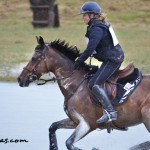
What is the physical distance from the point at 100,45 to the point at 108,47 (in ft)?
0.35

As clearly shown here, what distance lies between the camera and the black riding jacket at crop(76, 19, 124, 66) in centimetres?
864

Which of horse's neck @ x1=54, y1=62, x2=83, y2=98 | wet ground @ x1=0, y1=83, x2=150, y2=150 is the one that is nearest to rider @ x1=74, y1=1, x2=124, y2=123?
horse's neck @ x1=54, y1=62, x2=83, y2=98

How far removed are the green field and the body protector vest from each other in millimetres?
8346

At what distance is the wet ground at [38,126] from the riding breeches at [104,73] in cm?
142

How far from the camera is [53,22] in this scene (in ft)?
110

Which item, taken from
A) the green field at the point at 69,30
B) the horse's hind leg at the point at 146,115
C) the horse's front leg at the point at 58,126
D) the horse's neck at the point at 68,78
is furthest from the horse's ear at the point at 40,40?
the green field at the point at 69,30

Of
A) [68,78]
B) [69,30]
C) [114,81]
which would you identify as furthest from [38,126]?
[69,30]

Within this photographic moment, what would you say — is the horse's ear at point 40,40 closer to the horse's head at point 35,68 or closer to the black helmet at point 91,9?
the horse's head at point 35,68

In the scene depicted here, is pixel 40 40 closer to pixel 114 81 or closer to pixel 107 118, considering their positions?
pixel 114 81

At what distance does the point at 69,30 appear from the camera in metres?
31.4

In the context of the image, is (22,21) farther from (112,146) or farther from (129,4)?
(112,146)

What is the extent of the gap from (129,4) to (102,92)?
32.6 meters

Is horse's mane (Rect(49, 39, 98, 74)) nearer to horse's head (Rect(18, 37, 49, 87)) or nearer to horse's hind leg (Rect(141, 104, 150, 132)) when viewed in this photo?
horse's head (Rect(18, 37, 49, 87))

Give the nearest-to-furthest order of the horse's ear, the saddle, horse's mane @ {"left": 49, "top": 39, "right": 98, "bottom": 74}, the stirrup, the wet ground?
the stirrup, the saddle, the horse's ear, horse's mane @ {"left": 49, "top": 39, "right": 98, "bottom": 74}, the wet ground
